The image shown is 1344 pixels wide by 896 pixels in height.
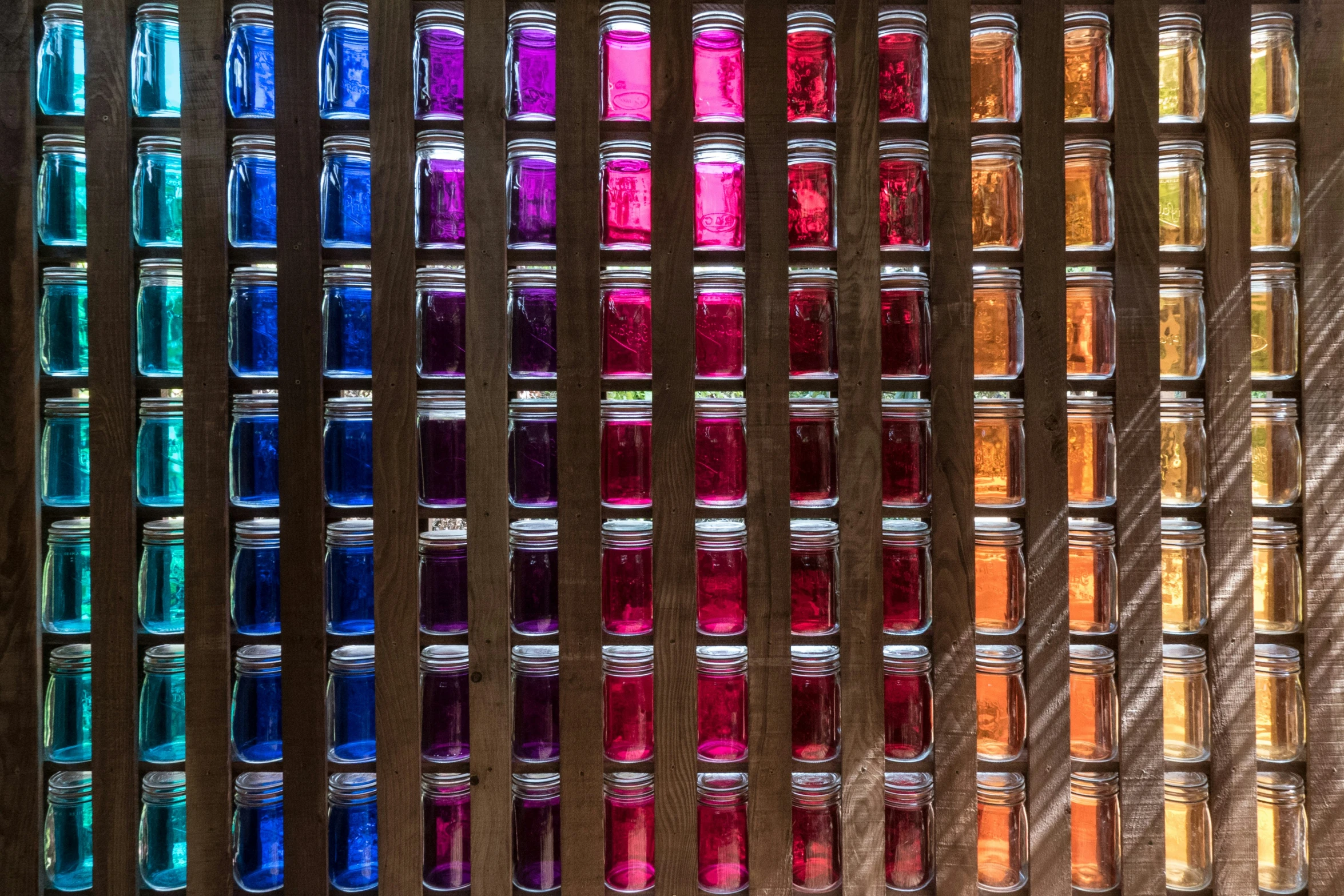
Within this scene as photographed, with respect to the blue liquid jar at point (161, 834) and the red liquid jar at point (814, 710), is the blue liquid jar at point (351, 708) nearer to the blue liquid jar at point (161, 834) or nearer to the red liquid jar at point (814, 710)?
the blue liquid jar at point (161, 834)

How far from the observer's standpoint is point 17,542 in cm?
134

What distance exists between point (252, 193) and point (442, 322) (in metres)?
0.41

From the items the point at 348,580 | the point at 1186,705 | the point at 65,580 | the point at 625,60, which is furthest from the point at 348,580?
the point at 1186,705

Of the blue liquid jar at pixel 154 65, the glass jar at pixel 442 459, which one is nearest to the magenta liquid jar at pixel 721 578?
the glass jar at pixel 442 459

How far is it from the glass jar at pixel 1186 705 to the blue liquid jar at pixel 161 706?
1746 mm

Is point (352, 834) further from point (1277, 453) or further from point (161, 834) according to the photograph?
point (1277, 453)

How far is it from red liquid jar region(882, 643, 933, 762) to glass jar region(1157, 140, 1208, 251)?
89 centimetres

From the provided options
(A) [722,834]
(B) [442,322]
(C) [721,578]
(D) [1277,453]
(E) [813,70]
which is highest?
(E) [813,70]

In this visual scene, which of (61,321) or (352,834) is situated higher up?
(61,321)

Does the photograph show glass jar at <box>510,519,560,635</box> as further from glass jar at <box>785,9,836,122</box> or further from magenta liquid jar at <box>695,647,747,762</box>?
glass jar at <box>785,9,836,122</box>

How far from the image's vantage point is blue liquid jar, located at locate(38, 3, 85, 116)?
4.46ft

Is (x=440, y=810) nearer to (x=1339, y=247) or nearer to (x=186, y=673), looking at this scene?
(x=186, y=673)

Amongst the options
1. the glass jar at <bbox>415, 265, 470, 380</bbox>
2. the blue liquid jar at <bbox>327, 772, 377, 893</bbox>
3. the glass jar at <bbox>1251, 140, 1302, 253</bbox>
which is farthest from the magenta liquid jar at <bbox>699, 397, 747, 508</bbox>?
the glass jar at <bbox>1251, 140, 1302, 253</bbox>

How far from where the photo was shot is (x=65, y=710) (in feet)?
4.48
